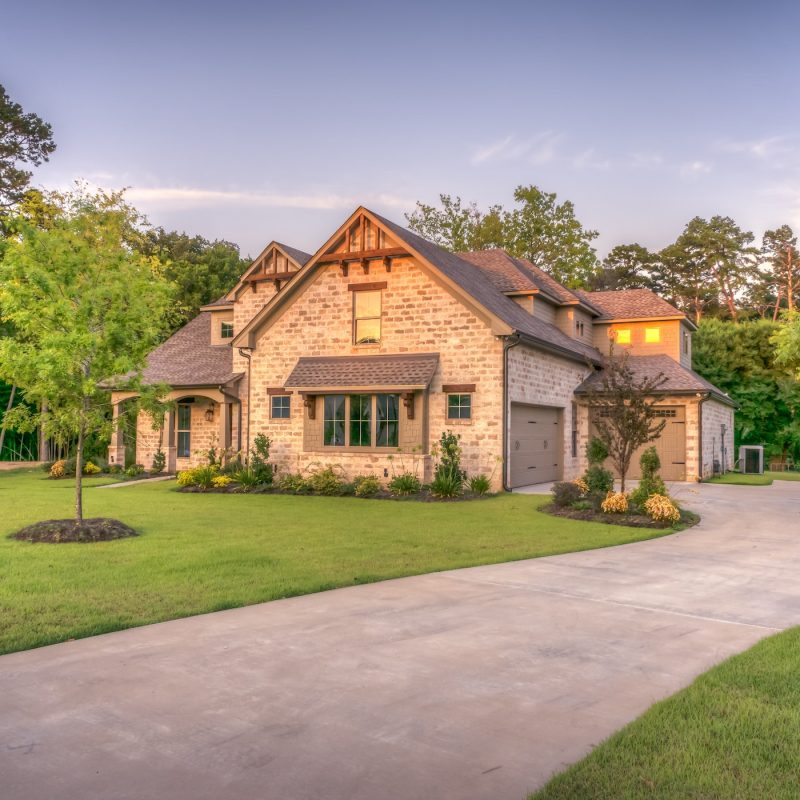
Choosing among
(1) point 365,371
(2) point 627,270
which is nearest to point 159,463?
(1) point 365,371

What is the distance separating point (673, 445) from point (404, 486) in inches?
413

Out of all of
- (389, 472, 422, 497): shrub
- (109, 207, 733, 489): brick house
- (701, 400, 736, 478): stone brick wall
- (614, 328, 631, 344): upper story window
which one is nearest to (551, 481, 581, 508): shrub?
(109, 207, 733, 489): brick house

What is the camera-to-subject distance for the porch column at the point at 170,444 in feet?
84.0

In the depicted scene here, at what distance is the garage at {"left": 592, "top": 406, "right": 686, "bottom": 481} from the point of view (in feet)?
77.2

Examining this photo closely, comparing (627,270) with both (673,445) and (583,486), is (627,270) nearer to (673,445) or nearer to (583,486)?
(673,445)

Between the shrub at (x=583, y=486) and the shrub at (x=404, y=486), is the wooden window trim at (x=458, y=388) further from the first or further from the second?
the shrub at (x=583, y=486)

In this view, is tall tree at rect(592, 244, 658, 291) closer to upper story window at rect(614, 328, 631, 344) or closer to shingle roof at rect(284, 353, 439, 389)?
upper story window at rect(614, 328, 631, 344)

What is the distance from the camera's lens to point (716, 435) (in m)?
26.5

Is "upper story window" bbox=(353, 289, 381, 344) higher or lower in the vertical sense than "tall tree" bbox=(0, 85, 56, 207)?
lower

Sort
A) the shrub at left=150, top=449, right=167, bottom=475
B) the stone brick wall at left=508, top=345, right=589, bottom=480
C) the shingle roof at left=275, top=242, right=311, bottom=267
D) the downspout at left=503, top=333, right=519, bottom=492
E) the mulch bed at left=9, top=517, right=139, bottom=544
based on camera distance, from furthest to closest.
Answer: the shrub at left=150, top=449, right=167, bottom=475
the shingle roof at left=275, top=242, right=311, bottom=267
the stone brick wall at left=508, top=345, right=589, bottom=480
the downspout at left=503, top=333, right=519, bottom=492
the mulch bed at left=9, top=517, right=139, bottom=544

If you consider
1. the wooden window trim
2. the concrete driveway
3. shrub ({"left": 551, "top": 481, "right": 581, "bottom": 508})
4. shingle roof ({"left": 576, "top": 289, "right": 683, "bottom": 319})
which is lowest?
the concrete driveway

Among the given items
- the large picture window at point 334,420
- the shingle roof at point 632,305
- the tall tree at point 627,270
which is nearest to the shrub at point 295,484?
the large picture window at point 334,420

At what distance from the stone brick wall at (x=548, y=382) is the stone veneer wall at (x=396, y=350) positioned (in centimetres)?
88

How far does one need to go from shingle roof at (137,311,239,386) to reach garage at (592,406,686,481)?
14.8 metres
